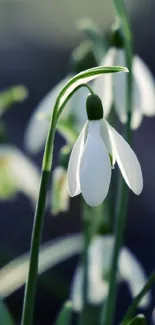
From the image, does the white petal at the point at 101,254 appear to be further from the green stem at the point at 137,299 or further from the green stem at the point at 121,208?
the green stem at the point at 137,299

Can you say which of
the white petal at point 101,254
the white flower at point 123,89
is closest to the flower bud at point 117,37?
the white flower at point 123,89

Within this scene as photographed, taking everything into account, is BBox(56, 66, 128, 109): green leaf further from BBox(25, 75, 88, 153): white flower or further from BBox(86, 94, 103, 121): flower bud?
BBox(25, 75, 88, 153): white flower

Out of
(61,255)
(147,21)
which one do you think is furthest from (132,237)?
(147,21)

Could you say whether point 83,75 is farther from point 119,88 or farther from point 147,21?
point 147,21

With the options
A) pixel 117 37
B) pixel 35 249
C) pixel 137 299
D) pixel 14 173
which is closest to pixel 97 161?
pixel 35 249

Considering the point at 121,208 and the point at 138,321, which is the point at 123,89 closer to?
the point at 121,208
